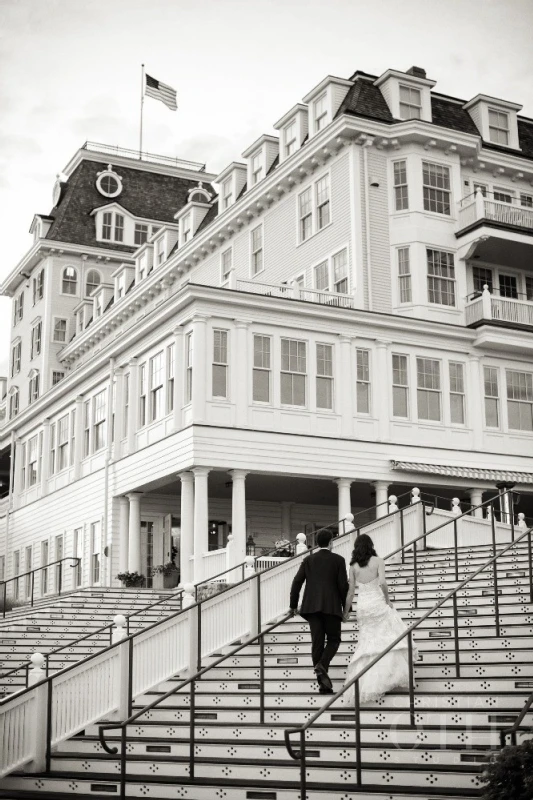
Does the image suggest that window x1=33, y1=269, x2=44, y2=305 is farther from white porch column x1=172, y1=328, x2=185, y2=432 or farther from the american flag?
white porch column x1=172, y1=328, x2=185, y2=432

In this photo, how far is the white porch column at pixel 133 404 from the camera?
96.9ft

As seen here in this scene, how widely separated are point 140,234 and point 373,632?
42.4 metres

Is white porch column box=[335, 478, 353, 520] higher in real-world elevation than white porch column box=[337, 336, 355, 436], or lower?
lower

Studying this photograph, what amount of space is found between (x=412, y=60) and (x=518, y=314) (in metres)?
10.6

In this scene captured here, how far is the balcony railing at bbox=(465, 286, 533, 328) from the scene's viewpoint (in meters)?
29.7

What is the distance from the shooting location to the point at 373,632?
11.5 meters

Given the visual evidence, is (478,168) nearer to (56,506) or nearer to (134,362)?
(134,362)

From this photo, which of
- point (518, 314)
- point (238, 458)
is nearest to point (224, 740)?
point (238, 458)

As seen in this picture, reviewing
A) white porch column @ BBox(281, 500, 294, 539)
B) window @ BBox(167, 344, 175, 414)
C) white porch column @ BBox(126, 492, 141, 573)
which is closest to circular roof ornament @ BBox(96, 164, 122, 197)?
white porch column @ BBox(281, 500, 294, 539)

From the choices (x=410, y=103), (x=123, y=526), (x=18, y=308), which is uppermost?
(x=18, y=308)

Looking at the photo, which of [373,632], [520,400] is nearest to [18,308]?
[520,400]

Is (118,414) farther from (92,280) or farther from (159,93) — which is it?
(92,280)

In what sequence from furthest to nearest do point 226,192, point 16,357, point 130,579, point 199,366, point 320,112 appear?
point 16,357, point 226,192, point 320,112, point 130,579, point 199,366

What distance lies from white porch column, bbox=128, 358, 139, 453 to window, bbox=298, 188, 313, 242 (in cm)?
676
